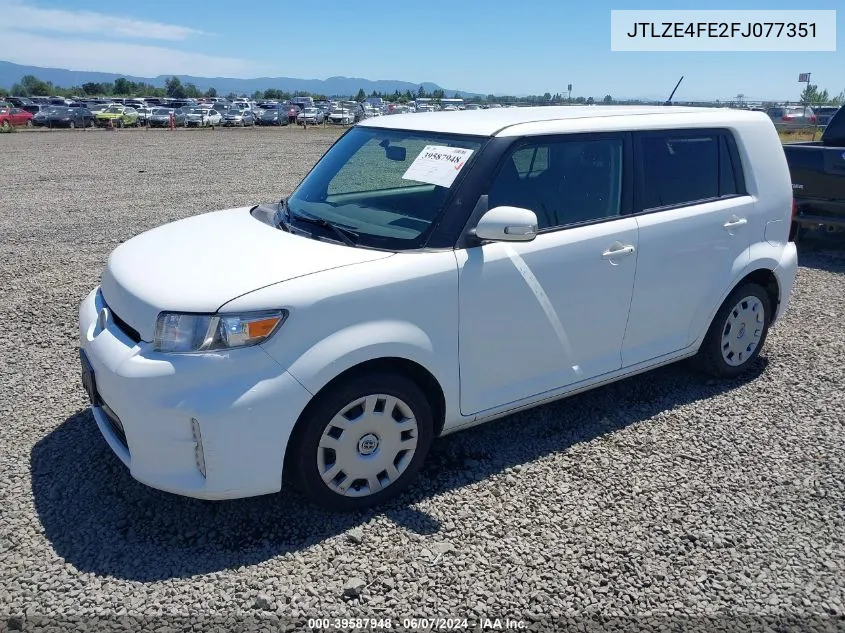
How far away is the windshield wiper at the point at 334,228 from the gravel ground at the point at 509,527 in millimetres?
509

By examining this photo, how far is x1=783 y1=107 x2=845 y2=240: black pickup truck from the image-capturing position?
8047 mm

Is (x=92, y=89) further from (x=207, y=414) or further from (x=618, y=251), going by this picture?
(x=207, y=414)

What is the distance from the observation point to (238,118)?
43688 mm

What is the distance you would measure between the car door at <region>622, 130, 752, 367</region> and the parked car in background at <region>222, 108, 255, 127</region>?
1690 inches

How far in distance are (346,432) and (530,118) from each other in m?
2.04

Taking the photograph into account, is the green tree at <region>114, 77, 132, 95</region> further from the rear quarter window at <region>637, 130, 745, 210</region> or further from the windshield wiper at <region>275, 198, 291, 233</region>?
the rear quarter window at <region>637, 130, 745, 210</region>

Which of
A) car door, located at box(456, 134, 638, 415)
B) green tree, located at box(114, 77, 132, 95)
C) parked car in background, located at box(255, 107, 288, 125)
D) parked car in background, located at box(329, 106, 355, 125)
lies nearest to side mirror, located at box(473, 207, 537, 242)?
car door, located at box(456, 134, 638, 415)

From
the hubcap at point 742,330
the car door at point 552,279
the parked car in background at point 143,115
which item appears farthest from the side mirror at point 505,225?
the parked car in background at point 143,115

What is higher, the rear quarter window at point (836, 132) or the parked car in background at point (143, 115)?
the parked car in background at point (143, 115)

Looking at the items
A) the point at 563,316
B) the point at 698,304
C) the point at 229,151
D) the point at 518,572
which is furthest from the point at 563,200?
the point at 229,151

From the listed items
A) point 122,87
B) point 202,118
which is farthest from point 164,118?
point 122,87

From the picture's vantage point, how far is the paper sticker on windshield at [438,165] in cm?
347

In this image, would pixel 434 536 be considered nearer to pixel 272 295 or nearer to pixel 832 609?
pixel 272 295

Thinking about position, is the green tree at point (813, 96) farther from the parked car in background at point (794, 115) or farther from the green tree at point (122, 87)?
the green tree at point (122, 87)
